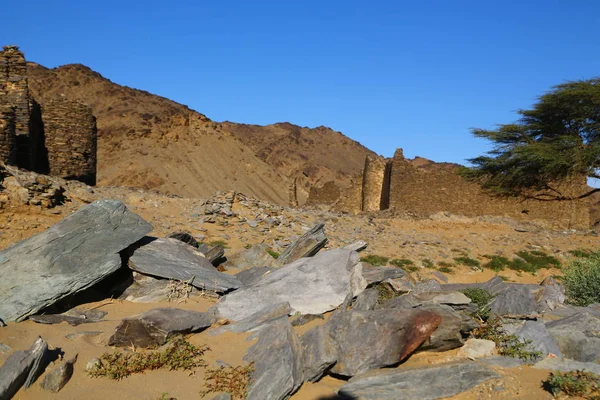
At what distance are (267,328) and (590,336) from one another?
2.74 m

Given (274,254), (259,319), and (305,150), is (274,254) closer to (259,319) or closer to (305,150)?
(259,319)

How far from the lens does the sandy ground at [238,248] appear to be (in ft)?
12.6

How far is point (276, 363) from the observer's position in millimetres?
4023

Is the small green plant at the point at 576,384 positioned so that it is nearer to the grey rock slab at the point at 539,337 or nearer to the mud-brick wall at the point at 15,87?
the grey rock slab at the point at 539,337

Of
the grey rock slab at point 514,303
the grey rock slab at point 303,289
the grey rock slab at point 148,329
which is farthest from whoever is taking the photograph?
the grey rock slab at point 514,303

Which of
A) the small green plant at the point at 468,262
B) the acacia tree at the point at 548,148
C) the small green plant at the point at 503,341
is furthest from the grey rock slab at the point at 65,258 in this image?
the acacia tree at the point at 548,148

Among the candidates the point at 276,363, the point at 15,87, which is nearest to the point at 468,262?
the point at 276,363

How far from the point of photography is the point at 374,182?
2502 cm

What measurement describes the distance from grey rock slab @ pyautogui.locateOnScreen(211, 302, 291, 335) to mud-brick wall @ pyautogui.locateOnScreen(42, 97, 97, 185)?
12.7m

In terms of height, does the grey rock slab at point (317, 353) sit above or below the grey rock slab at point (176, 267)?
below

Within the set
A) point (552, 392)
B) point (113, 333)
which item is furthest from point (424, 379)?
point (113, 333)

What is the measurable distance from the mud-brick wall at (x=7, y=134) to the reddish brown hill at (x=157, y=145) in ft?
61.5

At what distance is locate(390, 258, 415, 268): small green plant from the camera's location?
10672mm

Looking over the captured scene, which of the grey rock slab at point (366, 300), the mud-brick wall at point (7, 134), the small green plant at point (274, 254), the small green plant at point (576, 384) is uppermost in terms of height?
the mud-brick wall at point (7, 134)
